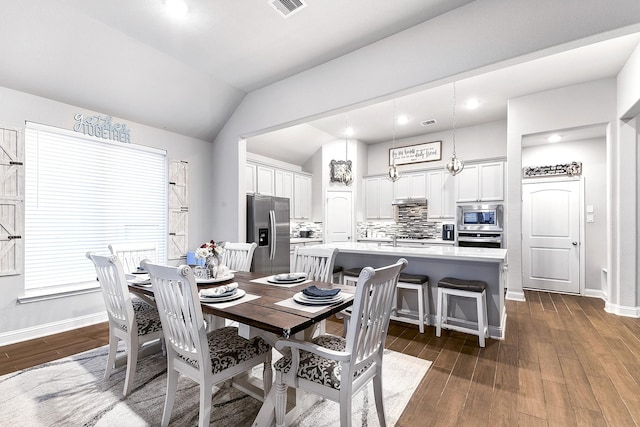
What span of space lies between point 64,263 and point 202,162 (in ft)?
7.30

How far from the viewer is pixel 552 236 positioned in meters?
5.26

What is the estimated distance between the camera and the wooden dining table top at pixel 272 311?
1461mm

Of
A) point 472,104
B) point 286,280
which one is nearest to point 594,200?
point 472,104

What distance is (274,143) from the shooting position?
5.88 meters

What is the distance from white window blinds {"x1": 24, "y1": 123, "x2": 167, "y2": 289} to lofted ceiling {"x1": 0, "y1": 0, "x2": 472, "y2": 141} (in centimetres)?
52

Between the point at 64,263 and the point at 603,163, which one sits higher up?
the point at 603,163

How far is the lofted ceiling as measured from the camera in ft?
8.61

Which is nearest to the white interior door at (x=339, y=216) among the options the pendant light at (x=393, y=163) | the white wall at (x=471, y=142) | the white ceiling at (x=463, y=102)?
the white ceiling at (x=463, y=102)

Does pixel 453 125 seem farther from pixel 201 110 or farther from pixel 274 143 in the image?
pixel 201 110

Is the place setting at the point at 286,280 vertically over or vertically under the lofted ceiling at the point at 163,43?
under

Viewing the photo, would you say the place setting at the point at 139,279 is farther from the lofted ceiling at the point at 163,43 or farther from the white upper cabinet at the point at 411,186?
the white upper cabinet at the point at 411,186

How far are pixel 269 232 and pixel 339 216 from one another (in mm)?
2037

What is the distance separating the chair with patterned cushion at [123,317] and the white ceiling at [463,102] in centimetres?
389

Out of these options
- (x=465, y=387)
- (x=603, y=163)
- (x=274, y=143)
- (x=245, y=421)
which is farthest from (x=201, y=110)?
(x=603, y=163)
